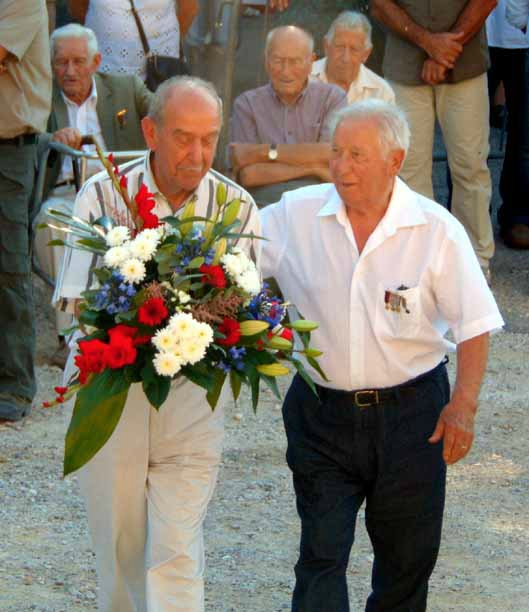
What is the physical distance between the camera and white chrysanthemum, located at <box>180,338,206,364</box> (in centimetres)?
386

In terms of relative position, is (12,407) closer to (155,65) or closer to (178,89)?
(155,65)

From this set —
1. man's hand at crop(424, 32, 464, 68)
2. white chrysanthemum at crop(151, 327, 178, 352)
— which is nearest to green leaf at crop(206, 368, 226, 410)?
white chrysanthemum at crop(151, 327, 178, 352)

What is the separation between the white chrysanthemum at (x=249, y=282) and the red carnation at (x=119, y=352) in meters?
0.36

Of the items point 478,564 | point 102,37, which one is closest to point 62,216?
point 478,564

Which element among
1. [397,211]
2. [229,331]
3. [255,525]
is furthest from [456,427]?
[255,525]

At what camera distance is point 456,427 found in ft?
14.2

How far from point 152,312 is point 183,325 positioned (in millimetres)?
101

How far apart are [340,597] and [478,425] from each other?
10.5 ft

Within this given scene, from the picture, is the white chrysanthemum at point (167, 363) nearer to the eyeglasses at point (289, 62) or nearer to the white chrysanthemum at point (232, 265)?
the white chrysanthemum at point (232, 265)

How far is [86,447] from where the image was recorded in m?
4.05

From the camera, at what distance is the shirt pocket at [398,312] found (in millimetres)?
4348

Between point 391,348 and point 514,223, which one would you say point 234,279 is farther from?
point 514,223

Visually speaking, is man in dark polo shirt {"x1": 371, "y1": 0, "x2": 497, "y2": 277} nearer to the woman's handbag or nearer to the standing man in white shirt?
the woman's handbag

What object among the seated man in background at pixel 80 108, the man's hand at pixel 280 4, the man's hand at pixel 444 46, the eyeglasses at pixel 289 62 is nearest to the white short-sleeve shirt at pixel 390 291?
the seated man in background at pixel 80 108
